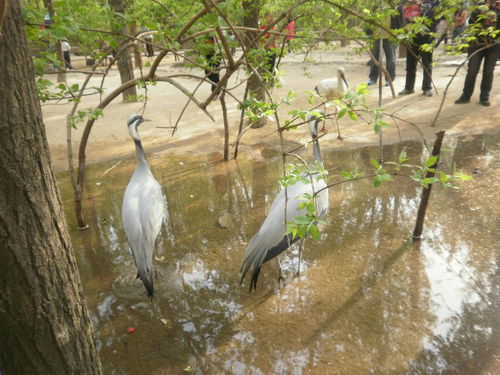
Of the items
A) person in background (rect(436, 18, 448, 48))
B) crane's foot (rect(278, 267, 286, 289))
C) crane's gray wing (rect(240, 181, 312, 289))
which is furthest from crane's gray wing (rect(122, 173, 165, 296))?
person in background (rect(436, 18, 448, 48))

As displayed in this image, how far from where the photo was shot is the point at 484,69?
6.31 metres

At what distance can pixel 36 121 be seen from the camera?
4.52ft

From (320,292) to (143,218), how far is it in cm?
149

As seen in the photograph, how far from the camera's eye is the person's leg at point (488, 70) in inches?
237

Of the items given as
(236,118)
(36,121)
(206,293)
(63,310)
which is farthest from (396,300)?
(236,118)

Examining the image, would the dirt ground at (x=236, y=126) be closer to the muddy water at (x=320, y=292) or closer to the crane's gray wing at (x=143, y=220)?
the muddy water at (x=320, y=292)

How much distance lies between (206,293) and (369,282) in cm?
126

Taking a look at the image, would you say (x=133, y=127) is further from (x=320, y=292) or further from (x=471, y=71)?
(x=471, y=71)

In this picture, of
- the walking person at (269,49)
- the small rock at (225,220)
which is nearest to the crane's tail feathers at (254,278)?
the small rock at (225,220)

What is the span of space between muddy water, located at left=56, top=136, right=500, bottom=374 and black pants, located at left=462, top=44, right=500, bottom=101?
8.65 ft

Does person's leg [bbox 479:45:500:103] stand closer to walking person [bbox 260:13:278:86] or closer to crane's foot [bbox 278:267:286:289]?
walking person [bbox 260:13:278:86]

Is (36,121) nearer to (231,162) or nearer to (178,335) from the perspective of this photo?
(178,335)

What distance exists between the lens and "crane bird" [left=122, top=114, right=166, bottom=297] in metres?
2.83

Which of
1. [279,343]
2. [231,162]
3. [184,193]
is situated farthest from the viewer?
[231,162]
